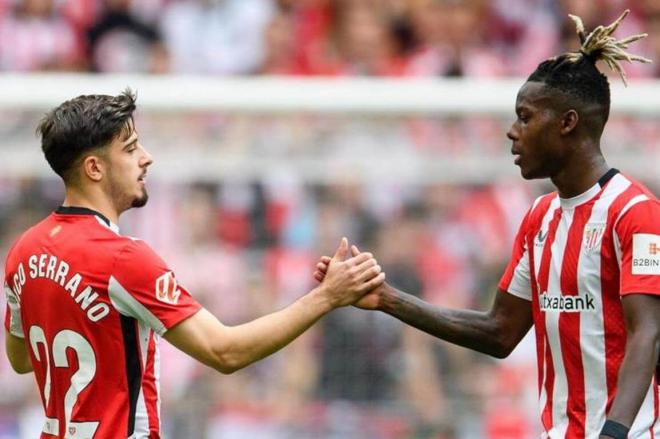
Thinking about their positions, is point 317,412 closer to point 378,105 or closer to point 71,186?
point 378,105

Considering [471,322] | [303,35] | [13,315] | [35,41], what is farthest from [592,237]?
[35,41]

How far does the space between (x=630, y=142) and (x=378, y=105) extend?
1.59 metres

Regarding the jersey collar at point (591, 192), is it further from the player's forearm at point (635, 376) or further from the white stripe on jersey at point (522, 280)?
the player's forearm at point (635, 376)

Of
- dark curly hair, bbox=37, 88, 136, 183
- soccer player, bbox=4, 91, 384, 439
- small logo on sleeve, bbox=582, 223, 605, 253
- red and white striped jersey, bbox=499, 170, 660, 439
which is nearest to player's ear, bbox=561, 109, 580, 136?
red and white striped jersey, bbox=499, 170, 660, 439

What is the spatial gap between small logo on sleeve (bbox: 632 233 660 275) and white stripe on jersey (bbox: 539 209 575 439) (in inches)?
13.4

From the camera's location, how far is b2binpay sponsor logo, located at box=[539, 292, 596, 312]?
16.7ft

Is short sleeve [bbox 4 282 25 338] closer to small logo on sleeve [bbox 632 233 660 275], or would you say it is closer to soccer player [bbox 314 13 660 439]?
soccer player [bbox 314 13 660 439]

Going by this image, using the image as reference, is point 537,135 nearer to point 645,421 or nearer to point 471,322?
point 471,322

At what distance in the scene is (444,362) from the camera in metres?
8.99

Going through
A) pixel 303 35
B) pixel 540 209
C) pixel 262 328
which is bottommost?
pixel 262 328

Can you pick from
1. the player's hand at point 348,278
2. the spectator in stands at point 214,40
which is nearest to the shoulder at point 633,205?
the player's hand at point 348,278

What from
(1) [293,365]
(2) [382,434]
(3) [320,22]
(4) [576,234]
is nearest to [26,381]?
(1) [293,365]

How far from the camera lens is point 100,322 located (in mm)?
4930

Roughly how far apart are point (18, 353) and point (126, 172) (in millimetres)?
917
